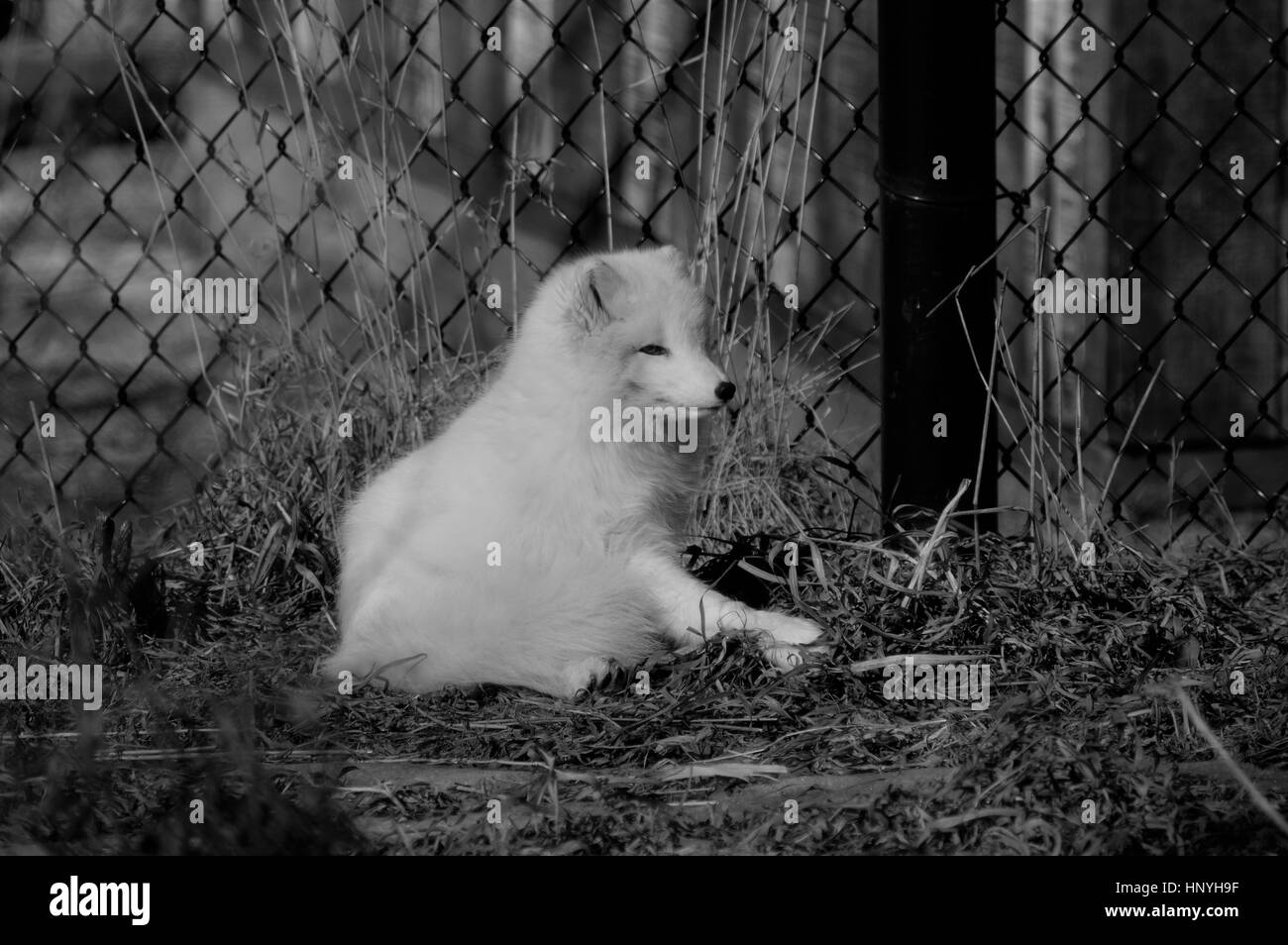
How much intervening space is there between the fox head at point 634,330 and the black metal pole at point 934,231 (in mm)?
437

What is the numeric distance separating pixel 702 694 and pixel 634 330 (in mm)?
649

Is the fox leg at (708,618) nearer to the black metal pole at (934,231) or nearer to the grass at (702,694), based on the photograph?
the grass at (702,694)

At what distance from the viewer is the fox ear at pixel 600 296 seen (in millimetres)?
2295

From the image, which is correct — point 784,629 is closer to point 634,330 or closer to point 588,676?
point 588,676

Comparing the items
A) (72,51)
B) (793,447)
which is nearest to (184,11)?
(72,51)

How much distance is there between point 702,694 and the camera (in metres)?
2.08

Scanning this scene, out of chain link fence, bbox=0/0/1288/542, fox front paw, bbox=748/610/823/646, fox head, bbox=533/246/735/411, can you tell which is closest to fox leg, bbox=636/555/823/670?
fox front paw, bbox=748/610/823/646

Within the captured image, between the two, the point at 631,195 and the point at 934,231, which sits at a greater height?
the point at 631,195

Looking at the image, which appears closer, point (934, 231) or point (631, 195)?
point (934, 231)

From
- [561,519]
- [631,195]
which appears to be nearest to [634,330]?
[561,519]

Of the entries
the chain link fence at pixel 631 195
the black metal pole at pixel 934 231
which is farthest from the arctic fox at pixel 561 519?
the chain link fence at pixel 631 195

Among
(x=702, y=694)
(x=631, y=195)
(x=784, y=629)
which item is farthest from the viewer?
(x=631, y=195)

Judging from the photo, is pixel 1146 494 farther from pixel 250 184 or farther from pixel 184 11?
pixel 184 11

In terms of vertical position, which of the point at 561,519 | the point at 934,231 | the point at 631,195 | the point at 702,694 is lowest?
the point at 702,694
